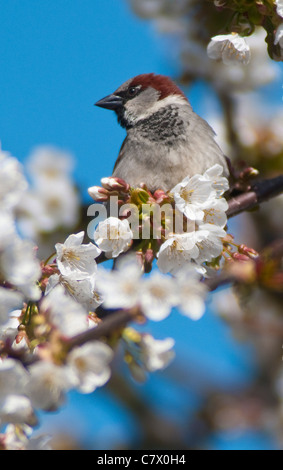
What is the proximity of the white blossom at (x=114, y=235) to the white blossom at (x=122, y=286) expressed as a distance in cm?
56

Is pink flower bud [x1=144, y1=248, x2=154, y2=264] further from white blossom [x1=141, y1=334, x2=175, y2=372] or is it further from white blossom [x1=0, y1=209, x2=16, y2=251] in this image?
white blossom [x1=0, y1=209, x2=16, y2=251]

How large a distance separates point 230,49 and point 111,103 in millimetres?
1784

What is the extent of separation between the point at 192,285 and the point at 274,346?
3718 millimetres

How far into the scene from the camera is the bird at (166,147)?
321 centimetres

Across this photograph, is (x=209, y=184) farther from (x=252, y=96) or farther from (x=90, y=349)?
(x=252, y=96)

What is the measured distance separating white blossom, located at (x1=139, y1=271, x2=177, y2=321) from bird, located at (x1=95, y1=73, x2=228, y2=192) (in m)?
1.58

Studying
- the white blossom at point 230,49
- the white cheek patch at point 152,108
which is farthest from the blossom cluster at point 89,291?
the white cheek patch at point 152,108

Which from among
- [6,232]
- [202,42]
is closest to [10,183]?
[6,232]

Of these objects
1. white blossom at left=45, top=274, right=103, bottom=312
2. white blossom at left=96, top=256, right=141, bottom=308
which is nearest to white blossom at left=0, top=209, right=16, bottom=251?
white blossom at left=96, top=256, right=141, bottom=308

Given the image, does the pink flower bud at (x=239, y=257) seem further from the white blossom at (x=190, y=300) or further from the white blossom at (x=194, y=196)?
the white blossom at (x=190, y=300)

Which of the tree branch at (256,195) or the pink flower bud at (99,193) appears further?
the tree branch at (256,195)

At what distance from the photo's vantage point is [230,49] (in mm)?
2443

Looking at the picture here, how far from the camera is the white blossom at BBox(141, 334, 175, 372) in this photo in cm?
179
